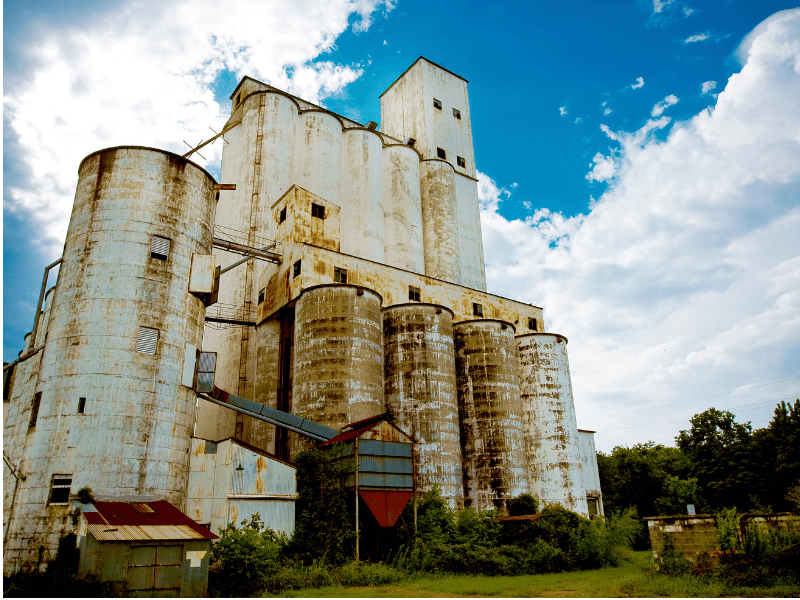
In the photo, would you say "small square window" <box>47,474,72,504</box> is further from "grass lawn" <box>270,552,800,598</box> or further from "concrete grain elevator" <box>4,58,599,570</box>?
"grass lawn" <box>270,552,800,598</box>

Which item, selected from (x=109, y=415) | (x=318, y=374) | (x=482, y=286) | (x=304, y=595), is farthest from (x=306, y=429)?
(x=482, y=286)

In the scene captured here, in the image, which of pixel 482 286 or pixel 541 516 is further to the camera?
pixel 482 286

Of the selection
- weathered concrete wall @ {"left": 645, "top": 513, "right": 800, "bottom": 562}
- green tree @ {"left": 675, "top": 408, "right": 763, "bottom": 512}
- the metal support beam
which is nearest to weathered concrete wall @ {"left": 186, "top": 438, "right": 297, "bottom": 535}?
the metal support beam

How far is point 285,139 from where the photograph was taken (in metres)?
41.2

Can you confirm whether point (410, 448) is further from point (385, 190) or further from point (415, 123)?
point (415, 123)

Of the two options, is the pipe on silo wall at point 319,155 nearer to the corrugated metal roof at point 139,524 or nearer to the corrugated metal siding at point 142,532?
the corrugated metal roof at point 139,524

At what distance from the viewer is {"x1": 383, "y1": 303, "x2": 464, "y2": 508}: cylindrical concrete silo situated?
28609 mm

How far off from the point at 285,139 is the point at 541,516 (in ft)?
100

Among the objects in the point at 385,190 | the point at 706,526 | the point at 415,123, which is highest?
the point at 415,123

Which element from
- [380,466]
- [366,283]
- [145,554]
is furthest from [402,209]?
[145,554]

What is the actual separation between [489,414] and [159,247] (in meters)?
19.3

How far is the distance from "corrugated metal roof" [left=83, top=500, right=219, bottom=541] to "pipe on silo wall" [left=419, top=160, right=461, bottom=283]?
31.2 metres

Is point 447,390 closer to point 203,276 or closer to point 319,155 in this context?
point 203,276

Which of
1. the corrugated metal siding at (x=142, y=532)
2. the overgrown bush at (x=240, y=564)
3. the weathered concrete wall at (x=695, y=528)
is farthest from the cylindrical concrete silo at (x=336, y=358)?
the weathered concrete wall at (x=695, y=528)
